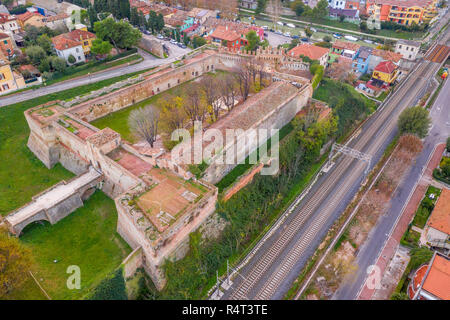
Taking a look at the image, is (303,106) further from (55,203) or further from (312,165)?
(55,203)

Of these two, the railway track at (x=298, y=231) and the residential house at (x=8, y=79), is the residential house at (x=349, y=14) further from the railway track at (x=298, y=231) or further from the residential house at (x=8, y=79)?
the residential house at (x=8, y=79)

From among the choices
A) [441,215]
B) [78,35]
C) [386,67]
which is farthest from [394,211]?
[78,35]

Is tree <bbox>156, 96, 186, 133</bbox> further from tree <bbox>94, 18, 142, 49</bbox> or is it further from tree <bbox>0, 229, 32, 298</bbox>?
tree <bbox>94, 18, 142, 49</bbox>

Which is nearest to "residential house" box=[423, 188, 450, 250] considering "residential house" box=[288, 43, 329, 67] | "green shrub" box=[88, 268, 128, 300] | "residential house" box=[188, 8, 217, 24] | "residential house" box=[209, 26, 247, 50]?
"green shrub" box=[88, 268, 128, 300]

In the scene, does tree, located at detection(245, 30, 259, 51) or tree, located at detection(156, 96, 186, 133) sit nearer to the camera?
tree, located at detection(156, 96, 186, 133)

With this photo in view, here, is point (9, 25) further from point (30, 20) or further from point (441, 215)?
point (441, 215)

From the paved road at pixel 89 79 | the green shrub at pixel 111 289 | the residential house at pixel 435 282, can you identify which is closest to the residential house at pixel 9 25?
the paved road at pixel 89 79

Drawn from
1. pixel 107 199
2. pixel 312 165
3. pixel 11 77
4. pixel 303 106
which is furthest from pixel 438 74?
pixel 11 77
